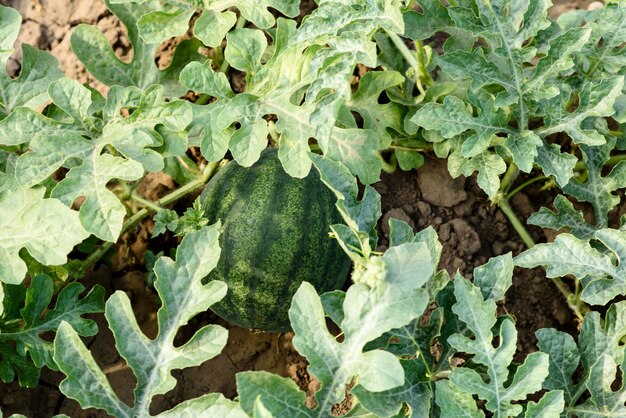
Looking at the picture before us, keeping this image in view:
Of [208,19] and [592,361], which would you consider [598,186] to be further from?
[208,19]

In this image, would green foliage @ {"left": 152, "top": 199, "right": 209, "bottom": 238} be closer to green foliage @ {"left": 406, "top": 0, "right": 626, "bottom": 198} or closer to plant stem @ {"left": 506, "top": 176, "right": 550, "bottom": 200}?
green foliage @ {"left": 406, "top": 0, "right": 626, "bottom": 198}

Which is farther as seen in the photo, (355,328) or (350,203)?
(350,203)

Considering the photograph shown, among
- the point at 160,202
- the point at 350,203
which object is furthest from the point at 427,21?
the point at 160,202

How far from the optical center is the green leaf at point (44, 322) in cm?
283

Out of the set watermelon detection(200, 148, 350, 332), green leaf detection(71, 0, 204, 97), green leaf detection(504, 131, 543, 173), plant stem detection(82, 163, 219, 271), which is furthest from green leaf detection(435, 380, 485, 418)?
green leaf detection(71, 0, 204, 97)

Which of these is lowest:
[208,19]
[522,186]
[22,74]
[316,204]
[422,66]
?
[522,186]

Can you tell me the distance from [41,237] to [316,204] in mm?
922

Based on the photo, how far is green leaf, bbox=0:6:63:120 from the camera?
2855 mm

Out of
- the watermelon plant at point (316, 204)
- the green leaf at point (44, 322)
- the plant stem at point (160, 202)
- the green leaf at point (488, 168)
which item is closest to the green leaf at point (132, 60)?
the watermelon plant at point (316, 204)

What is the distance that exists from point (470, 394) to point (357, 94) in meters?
1.20

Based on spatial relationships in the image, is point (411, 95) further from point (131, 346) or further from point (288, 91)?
point (131, 346)

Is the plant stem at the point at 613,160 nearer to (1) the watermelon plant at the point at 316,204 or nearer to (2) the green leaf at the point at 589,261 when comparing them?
(1) the watermelon plant at the point at 316,204

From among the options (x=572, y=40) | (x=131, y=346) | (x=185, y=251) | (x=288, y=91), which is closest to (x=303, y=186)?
(x=288, y=91)

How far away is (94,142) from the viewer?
272 cm
